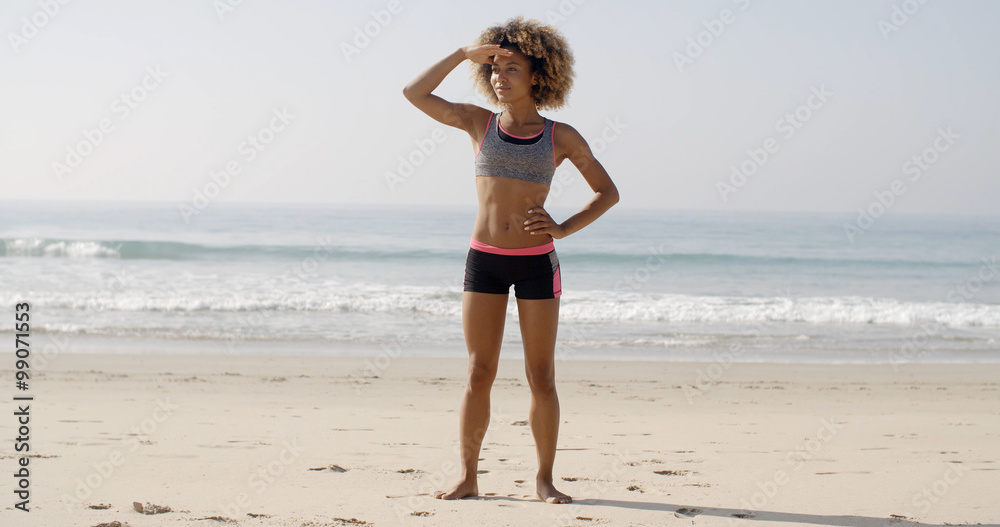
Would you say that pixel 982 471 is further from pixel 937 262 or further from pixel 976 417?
pixel 937 262

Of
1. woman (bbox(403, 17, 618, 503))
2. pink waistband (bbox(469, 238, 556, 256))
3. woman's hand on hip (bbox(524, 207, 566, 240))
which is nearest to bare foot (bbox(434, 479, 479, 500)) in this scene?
woman (bbox(403, 17, 618, 503))

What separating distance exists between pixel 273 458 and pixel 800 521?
2.56 meters

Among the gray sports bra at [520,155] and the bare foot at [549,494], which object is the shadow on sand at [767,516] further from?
the gray sports bra at [520,155]

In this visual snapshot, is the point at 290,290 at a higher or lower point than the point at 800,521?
higher

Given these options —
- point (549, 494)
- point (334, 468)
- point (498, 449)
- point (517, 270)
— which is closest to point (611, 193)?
point (517, 270)

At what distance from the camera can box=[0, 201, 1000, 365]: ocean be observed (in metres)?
9.71

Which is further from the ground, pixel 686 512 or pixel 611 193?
pixel 611 193

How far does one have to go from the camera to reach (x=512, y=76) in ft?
9.61

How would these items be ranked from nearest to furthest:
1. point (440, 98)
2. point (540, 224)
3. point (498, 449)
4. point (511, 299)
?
point (540, 224) → point (440, 98) → point (498, 449) → point (511, 299)

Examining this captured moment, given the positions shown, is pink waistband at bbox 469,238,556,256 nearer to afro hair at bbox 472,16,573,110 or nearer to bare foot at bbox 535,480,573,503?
afro hair at bbox 472,16,573,110

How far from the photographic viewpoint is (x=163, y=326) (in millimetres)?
10375

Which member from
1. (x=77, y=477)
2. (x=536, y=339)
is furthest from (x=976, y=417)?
(x=77, y=477)

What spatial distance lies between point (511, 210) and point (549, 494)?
4.01ft

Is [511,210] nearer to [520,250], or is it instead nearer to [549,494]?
[520,250]
